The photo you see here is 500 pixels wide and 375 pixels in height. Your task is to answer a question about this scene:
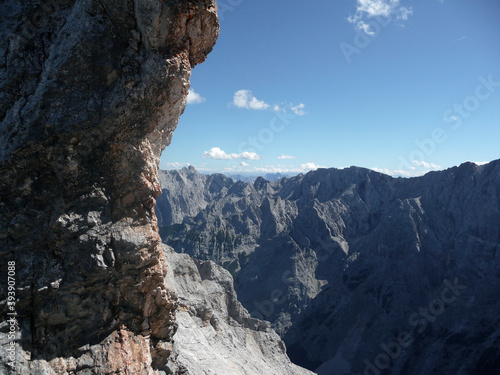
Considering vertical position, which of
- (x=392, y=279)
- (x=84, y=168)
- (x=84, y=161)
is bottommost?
(x=392, y=279)

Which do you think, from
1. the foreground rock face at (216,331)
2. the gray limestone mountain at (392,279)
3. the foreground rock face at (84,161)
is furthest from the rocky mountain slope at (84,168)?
the gray limestone mountain at (392,279)

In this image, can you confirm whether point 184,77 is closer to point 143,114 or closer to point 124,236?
point 143,114

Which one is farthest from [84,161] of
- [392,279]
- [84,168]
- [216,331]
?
[392,279]

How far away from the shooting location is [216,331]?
114 feet

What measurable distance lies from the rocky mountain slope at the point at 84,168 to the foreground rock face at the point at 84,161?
0.12ft

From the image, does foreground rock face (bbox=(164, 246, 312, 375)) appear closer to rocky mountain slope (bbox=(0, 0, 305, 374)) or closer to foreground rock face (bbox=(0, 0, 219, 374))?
rocky mountain slope (bbox=(0, 0, 305, 374))

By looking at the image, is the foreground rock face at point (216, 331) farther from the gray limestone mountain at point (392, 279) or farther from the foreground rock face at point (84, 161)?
the gray limestone mountain at point (392, 279)

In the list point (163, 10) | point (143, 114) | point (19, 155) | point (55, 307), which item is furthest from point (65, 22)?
point (55, 307)

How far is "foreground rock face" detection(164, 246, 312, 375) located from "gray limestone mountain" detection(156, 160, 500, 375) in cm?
4818

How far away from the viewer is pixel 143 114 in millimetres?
10445

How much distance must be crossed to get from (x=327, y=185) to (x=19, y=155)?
176 m

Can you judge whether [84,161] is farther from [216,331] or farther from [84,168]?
[216,331]

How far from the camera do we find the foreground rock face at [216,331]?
26.7m

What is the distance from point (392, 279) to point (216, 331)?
78.1 m
